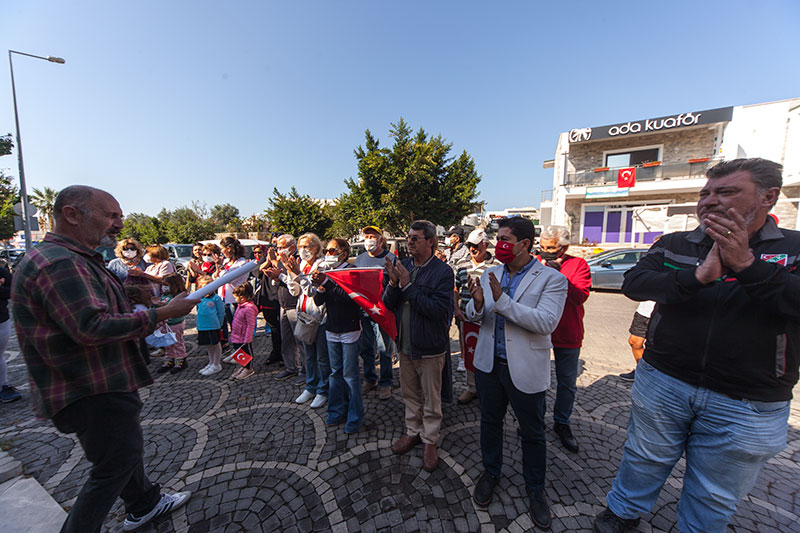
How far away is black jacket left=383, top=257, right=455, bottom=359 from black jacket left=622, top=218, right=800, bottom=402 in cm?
137

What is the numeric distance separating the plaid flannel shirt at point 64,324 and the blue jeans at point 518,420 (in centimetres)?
233

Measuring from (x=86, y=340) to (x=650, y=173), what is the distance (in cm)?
2292

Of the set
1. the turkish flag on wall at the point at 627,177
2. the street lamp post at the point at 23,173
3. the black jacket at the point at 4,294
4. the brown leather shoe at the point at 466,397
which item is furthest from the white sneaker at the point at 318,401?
the turkish flag on wall at the point at 627,177

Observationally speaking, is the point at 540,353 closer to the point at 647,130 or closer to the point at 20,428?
the point at 20,428

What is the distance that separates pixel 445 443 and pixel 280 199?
26504 millimetres

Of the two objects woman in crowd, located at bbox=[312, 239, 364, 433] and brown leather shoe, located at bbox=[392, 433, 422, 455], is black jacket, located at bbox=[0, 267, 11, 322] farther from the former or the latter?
brown leather shoe, located at bbox=[392, 433, 422, 455]

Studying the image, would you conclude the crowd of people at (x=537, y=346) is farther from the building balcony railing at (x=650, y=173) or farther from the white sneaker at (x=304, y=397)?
the building balcony railing at (x=650, y=173)

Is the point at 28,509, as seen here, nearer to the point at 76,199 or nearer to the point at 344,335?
the point at 76,199

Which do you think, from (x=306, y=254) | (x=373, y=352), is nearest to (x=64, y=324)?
(x=306, y=254)

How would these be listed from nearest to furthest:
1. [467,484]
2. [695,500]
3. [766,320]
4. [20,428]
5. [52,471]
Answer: [766,320], [695,500], [467,484], [52,471], [20,428]

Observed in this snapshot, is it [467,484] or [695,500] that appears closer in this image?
[695,500]

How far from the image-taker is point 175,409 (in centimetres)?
379

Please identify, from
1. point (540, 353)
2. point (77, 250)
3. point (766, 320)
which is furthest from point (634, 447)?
point (77, 250)

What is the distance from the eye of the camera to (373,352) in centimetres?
421
